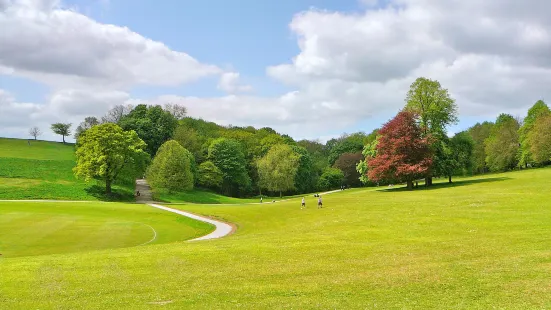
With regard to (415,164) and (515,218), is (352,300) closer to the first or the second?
(515,218)

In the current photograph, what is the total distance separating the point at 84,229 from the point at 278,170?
67.5m

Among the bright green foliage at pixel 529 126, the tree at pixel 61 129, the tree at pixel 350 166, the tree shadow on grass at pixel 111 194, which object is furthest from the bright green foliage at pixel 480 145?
the tree at pixel 61 129

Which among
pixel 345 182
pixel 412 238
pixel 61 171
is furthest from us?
pixel 345 182

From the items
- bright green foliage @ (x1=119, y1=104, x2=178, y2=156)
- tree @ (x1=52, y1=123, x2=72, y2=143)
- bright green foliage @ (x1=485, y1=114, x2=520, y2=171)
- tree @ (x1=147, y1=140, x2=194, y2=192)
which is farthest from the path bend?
tree @ (x1=52, y1=123, x2=72, y2=143)

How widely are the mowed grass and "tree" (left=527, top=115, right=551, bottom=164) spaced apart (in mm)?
70815

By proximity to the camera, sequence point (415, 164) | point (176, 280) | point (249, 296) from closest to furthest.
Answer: point (249, 296) < point (176, 280) < point (415, 164)

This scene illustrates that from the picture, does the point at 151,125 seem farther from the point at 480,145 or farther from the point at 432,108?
the point at 480,145

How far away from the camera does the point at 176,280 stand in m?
15.9

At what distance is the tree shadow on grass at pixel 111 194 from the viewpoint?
75688 mm

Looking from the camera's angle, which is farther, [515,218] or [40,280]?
[515,218]

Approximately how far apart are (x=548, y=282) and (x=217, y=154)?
320 feet

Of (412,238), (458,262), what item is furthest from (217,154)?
(458,262)

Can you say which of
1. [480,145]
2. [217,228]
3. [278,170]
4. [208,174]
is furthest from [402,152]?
[480,145]

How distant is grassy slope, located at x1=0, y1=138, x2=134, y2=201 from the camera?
7081cm
